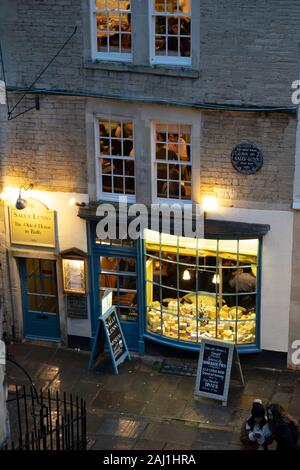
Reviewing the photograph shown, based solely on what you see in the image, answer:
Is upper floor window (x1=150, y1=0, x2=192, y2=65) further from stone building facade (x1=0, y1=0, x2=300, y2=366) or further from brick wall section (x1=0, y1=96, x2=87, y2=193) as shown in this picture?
brick wall section (x1=0, y1=96, x2=87, y2=193)

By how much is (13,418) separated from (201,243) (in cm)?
463

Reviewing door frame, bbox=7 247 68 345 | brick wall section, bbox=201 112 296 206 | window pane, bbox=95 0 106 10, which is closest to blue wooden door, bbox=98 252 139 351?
door frame, bbox=7 247 68 345

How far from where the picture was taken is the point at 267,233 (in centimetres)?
1622

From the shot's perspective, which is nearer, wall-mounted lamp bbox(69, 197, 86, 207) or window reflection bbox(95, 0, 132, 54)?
window reflection bbox(95, 0, 132, 54)

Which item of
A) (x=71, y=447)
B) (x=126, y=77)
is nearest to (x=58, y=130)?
(x=126, y=77)

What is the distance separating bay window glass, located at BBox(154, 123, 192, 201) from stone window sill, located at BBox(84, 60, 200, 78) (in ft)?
3.26

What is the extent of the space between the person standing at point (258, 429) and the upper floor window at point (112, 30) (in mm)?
6765

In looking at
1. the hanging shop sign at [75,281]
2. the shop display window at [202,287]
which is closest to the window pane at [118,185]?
the shop display window at [202,287]

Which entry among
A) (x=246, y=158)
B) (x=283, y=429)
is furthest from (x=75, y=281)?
(x=283, y=429)

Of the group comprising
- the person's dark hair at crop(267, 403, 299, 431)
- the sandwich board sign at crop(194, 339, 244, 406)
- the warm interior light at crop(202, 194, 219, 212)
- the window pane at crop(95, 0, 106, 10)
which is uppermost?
the window pane at crop(95, 0, 106, 10)

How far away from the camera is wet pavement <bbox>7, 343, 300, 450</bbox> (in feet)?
49.1

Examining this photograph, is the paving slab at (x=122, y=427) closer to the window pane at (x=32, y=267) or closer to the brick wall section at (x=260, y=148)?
the window pane at (x=32, y=267)

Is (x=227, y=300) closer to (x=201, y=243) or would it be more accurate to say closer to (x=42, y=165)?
(x=201, y=243)

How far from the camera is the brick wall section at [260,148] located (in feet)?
51.3
